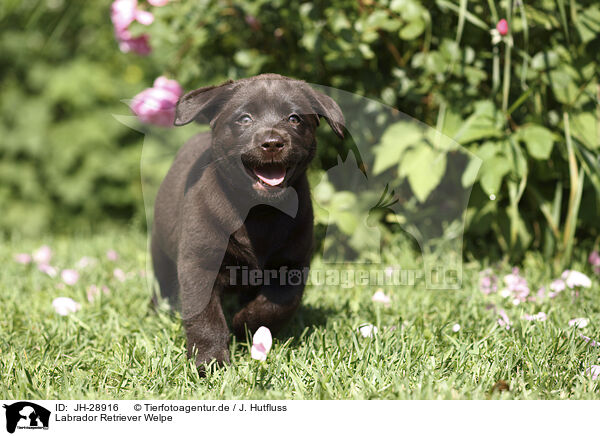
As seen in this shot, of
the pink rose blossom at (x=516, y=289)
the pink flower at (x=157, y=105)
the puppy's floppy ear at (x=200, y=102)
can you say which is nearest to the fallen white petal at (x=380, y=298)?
the pink rose blossom at (x=516, y=289)

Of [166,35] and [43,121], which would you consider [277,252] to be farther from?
[43,121]

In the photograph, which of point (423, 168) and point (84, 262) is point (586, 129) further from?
point (84, 262)

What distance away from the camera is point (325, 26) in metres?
3.29

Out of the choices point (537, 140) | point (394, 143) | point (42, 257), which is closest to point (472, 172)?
point (537, 140)

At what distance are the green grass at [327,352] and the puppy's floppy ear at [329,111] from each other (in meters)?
0.76

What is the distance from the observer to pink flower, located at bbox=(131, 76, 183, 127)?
3199 millimetres

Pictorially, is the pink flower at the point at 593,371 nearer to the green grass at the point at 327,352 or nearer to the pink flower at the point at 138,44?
the green grass at the point at 327,352

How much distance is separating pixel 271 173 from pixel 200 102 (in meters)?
0.34

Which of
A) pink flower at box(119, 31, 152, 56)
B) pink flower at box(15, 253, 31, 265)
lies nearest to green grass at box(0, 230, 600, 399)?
pink flower at box(15, 253, 31, 265)

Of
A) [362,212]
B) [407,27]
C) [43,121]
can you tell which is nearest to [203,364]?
[362,212]

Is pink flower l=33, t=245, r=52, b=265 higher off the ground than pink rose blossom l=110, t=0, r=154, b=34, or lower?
lower
